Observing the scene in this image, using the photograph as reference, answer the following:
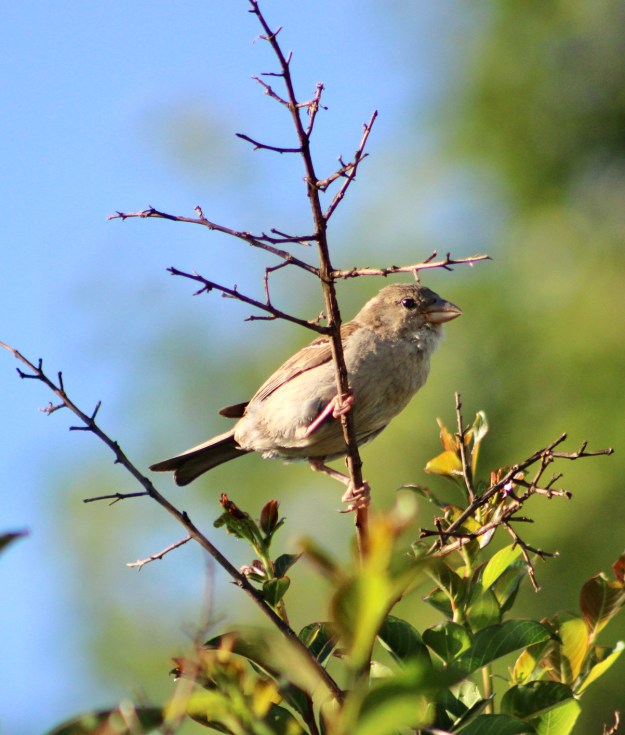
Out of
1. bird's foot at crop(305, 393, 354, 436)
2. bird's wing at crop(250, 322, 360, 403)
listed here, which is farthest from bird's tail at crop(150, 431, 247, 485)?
bird's foot at crop(305, 393, 354, 436)

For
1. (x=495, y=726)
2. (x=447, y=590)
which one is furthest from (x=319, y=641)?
(x=495, y=726)

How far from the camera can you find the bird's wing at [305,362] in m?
4.84

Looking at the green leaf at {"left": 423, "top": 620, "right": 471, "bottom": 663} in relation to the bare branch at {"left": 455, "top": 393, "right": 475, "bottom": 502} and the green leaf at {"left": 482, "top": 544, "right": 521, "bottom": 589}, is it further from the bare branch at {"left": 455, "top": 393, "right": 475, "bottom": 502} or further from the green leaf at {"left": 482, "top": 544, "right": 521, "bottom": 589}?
the bare branch at {"left": 455, "top": 393, "right": 475, "bottom": 502}

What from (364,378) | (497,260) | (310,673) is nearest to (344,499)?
(364,378)

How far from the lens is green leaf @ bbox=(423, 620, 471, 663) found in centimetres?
176

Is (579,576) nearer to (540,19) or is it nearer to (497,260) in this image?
(497,260)

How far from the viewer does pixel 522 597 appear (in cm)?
1070

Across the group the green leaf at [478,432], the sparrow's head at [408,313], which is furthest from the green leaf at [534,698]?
the sparrow's head at [408,313]

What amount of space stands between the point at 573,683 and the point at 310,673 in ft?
3.24

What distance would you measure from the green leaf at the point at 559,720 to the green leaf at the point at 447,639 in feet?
0.59

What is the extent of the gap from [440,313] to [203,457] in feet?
4.65

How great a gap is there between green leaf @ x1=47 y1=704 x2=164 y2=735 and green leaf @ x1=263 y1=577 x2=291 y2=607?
825mm

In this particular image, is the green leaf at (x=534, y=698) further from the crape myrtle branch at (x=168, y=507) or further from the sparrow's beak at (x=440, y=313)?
the sparrow's beak at (x=440, y=313)

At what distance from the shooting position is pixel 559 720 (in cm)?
174
